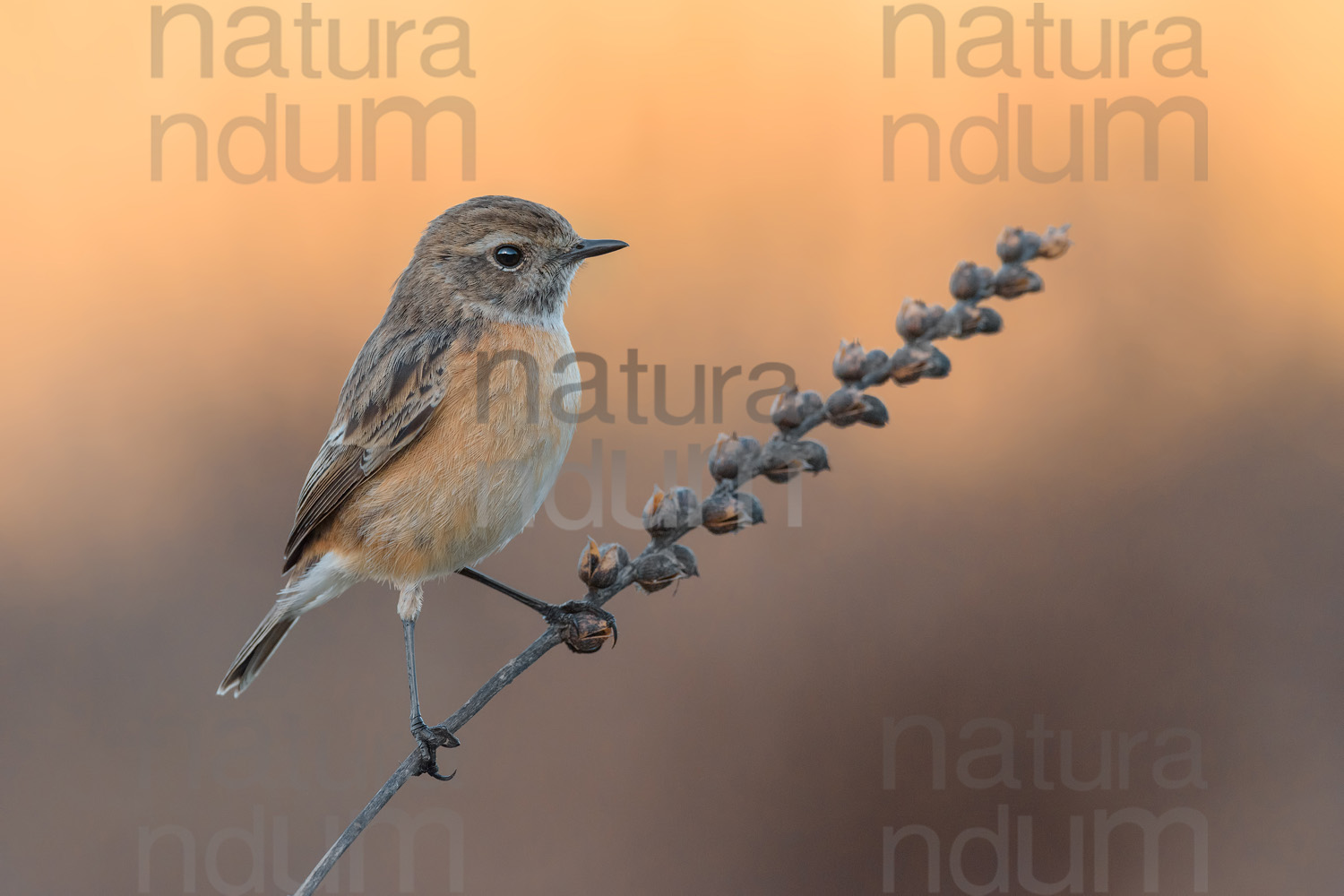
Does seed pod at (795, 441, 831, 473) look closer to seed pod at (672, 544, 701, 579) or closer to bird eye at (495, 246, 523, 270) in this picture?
seed pod at (672, 544, 701, 579)

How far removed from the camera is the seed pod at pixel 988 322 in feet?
7.37

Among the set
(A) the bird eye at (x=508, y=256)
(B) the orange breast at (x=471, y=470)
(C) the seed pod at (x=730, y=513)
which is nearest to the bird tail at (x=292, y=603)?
(B) the orange breast at (x=471, y=470)

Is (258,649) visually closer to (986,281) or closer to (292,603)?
(292,603)

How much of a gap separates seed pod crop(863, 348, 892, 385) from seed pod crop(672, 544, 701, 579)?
1.84 ft

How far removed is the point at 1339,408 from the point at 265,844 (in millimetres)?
7978

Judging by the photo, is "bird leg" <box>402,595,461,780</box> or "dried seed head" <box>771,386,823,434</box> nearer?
"dried seed head" <box>771,386,823,434</box>

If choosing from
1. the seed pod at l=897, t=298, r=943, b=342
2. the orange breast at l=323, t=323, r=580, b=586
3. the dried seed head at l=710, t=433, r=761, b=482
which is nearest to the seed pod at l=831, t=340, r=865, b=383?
the seed pod at l=897, t=298, r=943, b=342

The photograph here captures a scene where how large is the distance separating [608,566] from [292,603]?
184cm

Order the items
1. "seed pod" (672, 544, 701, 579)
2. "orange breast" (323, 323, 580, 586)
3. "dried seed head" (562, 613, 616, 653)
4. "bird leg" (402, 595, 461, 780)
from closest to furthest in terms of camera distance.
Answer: "seed pod" (672, 544, 701, 579) < "dried seed head" (562, 613, 616, 653) < "bird leg" (402, 595, 461, 780) < "orange breast" (323, 323, 580, 586)

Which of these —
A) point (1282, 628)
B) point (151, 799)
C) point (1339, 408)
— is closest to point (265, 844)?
point (151, 799)

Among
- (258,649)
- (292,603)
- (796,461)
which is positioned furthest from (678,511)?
(258,649)

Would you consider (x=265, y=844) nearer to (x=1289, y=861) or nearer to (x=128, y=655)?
(x=128, y=655)

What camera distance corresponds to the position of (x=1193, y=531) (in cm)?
732

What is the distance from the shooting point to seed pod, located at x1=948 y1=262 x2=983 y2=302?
2.26 m
